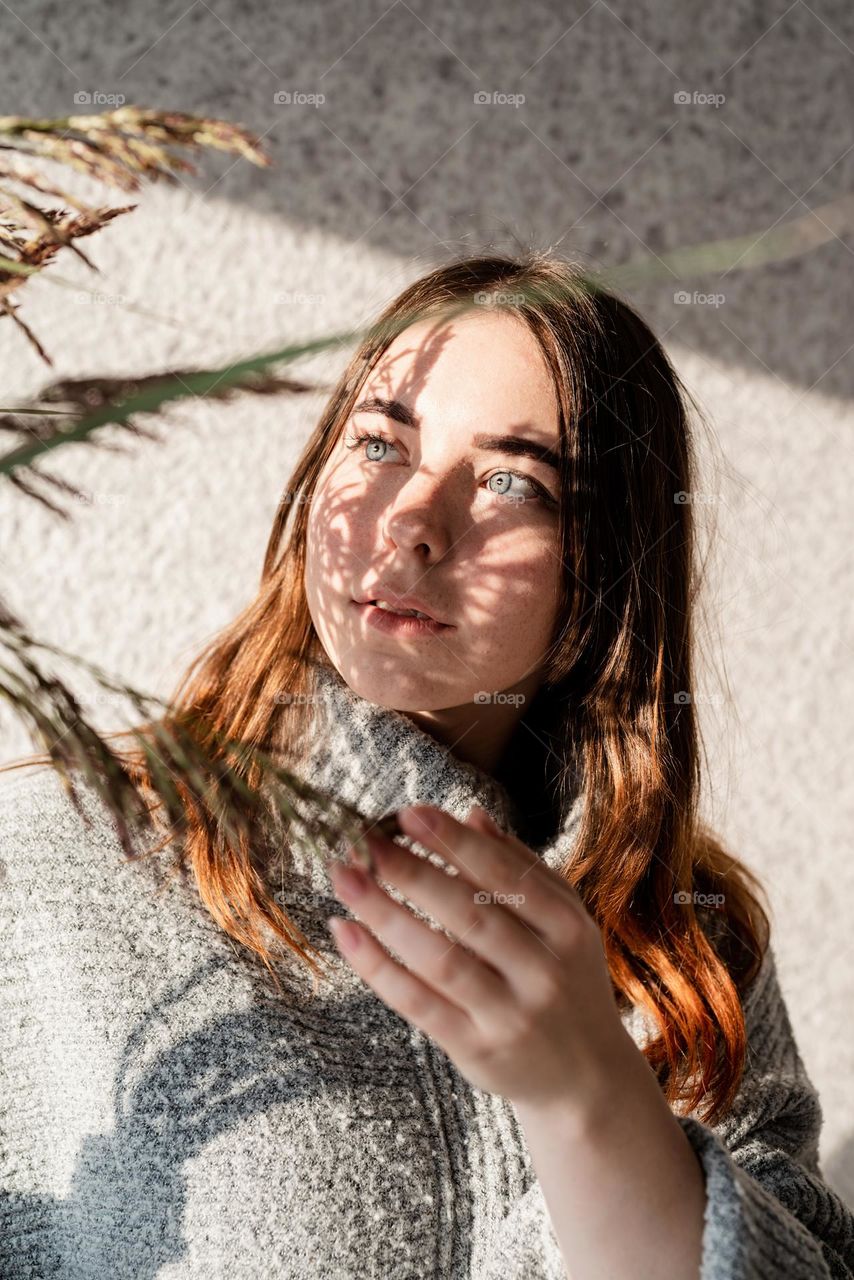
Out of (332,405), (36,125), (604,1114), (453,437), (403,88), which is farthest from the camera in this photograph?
(403,88)

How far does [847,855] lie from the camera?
111 centimetres

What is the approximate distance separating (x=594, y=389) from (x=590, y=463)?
0.04m

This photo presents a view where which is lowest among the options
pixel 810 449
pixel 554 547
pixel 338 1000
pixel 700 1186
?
pixel 338 1000

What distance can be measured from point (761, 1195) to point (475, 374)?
0.37m

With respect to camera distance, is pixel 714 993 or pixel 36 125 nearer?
pixel 36 125

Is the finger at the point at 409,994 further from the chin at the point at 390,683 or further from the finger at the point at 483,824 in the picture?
the chin at the point at 390,683

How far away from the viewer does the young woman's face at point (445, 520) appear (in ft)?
1.63

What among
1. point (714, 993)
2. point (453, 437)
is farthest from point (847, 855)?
point (453, 437)

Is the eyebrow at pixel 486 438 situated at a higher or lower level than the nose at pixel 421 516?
higher

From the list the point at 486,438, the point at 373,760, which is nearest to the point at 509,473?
the point at 486,438

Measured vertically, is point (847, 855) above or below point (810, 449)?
below

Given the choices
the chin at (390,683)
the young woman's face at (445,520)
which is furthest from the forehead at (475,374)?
the chin at (390,683)

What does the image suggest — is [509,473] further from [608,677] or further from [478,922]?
[478,922]

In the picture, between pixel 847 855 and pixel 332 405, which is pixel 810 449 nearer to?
pixel 847 855
